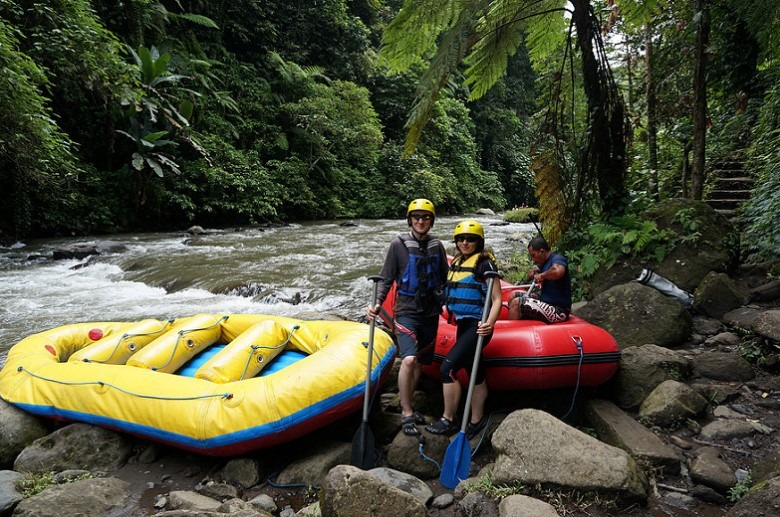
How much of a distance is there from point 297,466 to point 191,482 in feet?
2.39

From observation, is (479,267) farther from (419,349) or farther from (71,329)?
(71,329)

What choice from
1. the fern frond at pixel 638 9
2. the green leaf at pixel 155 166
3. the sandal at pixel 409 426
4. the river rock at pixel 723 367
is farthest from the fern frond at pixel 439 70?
the green leaf at pixel 155 166

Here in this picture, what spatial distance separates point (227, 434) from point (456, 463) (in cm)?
145

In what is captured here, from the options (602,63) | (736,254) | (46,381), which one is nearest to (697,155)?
(736,254)

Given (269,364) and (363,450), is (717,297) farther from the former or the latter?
(269,364)

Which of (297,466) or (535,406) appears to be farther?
(535,406)

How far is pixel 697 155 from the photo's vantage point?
19.9 feet

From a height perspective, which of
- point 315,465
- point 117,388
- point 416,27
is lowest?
point 315,465

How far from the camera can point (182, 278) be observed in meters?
7.99

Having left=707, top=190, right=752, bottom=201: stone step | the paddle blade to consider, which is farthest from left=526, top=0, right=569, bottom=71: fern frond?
left=707, top=190, right=752, bottom=201: stone step

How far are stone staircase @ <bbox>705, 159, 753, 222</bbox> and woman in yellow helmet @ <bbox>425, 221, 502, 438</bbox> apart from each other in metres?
6.21

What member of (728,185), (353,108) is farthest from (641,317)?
(353,108)

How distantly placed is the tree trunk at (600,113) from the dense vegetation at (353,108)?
0.07ft

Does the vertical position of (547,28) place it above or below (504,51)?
above
